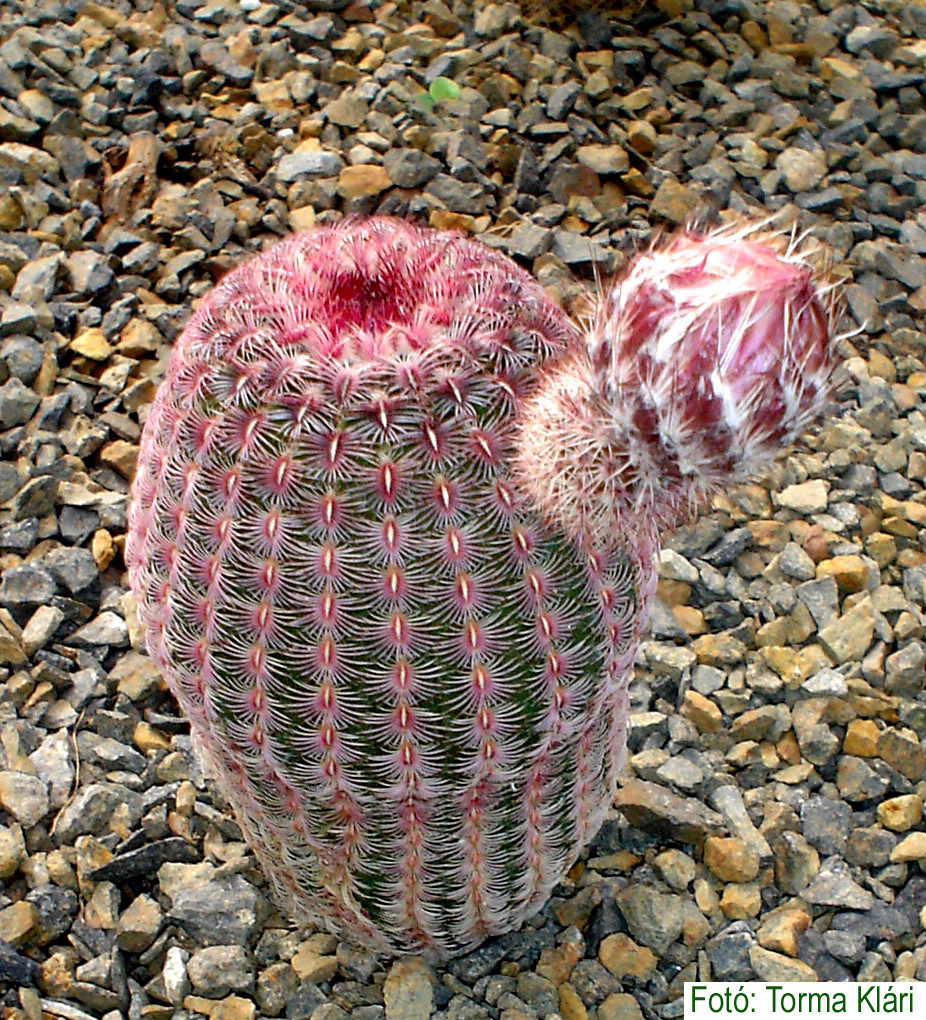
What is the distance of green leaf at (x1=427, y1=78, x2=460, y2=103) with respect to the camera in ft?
13.4

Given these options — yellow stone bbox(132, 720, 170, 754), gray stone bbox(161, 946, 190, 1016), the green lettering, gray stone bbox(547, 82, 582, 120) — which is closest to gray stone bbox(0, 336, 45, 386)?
yellow stone bbox(132, 720, 170, 754)

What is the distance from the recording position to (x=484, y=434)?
5.52ft

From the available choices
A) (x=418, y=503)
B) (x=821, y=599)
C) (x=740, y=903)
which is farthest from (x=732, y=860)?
(x=418, y=503)

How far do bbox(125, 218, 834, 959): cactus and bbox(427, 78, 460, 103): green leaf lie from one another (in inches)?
89.9

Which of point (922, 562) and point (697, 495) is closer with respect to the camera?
point (697, 495)

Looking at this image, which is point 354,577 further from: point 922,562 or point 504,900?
point 922,562

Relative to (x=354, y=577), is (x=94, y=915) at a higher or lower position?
lower

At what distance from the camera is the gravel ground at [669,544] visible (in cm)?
241

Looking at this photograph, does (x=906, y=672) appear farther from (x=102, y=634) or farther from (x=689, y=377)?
(x=102, y=634)

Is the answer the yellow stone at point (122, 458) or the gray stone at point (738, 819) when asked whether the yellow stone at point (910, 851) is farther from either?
the yellow stone at point (122, 458)

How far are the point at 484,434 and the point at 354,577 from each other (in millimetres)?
260

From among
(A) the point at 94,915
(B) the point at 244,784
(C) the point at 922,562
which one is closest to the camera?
(B) the point at 244,784

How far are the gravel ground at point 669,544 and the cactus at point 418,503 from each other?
0.98 ft

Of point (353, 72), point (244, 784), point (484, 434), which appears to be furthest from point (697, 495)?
point (353, 72)
